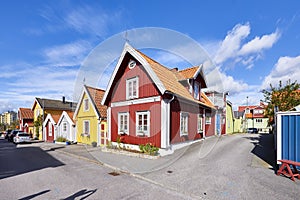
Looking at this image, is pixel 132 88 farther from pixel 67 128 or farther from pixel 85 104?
pixel 67 128

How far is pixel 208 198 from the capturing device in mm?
4922

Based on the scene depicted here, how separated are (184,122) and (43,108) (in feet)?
82.7

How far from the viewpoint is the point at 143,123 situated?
11.9 metres

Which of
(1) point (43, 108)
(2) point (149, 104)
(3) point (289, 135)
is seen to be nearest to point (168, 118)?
(2) point (149, 104)

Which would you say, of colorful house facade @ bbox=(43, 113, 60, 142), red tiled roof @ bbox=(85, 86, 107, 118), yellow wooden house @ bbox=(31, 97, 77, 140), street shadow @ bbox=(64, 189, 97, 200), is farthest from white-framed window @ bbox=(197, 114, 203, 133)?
yellow wooden house @ bbox=(31, 97, 77, 140)

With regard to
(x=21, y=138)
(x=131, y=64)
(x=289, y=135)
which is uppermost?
(x=131, y=64)

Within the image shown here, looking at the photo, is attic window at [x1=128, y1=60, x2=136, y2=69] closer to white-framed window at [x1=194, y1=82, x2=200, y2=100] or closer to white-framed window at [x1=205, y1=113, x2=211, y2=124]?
white-framed window at [x1=194, y1=82, x2=200, y2=100]

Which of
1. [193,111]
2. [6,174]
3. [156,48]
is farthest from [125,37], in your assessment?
[6,174]

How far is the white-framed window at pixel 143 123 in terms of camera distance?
11.6 metres

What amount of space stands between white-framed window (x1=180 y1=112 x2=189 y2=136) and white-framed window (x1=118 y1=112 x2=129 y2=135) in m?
3.90

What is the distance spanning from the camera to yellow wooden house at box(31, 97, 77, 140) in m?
28.5

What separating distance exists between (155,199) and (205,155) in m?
6.05

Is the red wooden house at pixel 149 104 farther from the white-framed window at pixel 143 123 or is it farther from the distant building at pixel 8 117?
the distant building at pixel 8 117

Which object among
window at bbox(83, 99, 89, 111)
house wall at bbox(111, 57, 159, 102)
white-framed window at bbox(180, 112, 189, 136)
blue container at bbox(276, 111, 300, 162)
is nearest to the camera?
blue container at bbox(276, 111, 300, 162)
